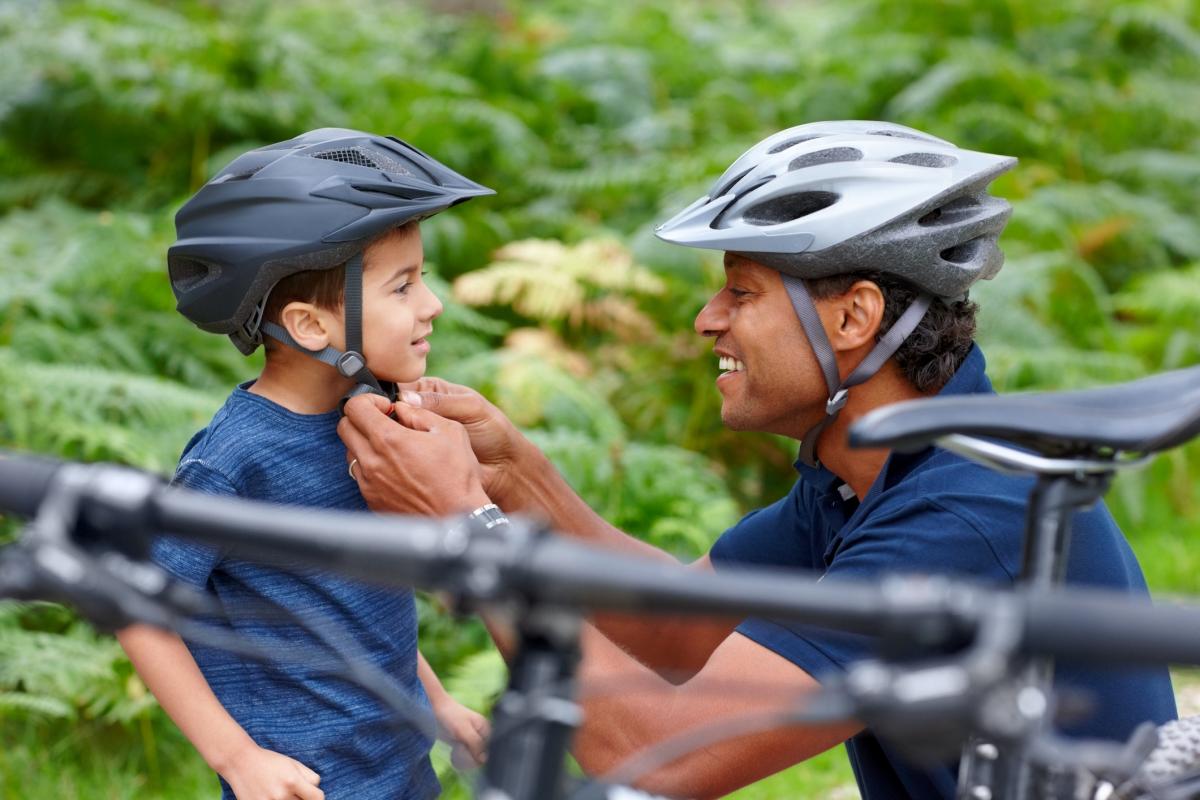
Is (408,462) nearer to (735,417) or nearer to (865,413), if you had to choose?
(735,417)

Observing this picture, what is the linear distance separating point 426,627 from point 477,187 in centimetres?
281

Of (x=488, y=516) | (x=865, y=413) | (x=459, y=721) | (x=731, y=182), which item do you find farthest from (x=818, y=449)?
(x=459, y=721)

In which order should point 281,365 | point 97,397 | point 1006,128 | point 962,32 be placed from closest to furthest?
1. point 281,365
2. point 97,397
3. point 1006,128
4. point 962,32

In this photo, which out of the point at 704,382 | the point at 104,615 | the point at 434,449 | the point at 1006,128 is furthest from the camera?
the point at 1006,128

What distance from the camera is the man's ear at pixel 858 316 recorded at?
298cm

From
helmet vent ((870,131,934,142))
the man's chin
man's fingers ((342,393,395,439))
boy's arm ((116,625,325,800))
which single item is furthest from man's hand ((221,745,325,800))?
helmet vent ((870,131,934,142))

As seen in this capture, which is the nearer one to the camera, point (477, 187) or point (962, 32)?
point (477, 187)

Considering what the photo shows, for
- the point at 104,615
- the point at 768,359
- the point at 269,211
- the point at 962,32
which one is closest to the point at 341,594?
the point at 269,211

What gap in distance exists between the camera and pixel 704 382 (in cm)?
664

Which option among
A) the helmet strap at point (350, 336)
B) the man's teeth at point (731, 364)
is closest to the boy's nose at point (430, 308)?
the helmet strap at point (350, 336)

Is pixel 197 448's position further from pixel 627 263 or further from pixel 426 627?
pixel 627 263

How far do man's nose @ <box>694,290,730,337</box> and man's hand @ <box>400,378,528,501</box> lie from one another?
53 centimetres

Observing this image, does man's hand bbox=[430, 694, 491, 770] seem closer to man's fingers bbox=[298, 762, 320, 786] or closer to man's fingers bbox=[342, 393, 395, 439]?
man's fingers bbox=[298, 762, 320, 786]

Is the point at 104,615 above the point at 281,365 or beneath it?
above
